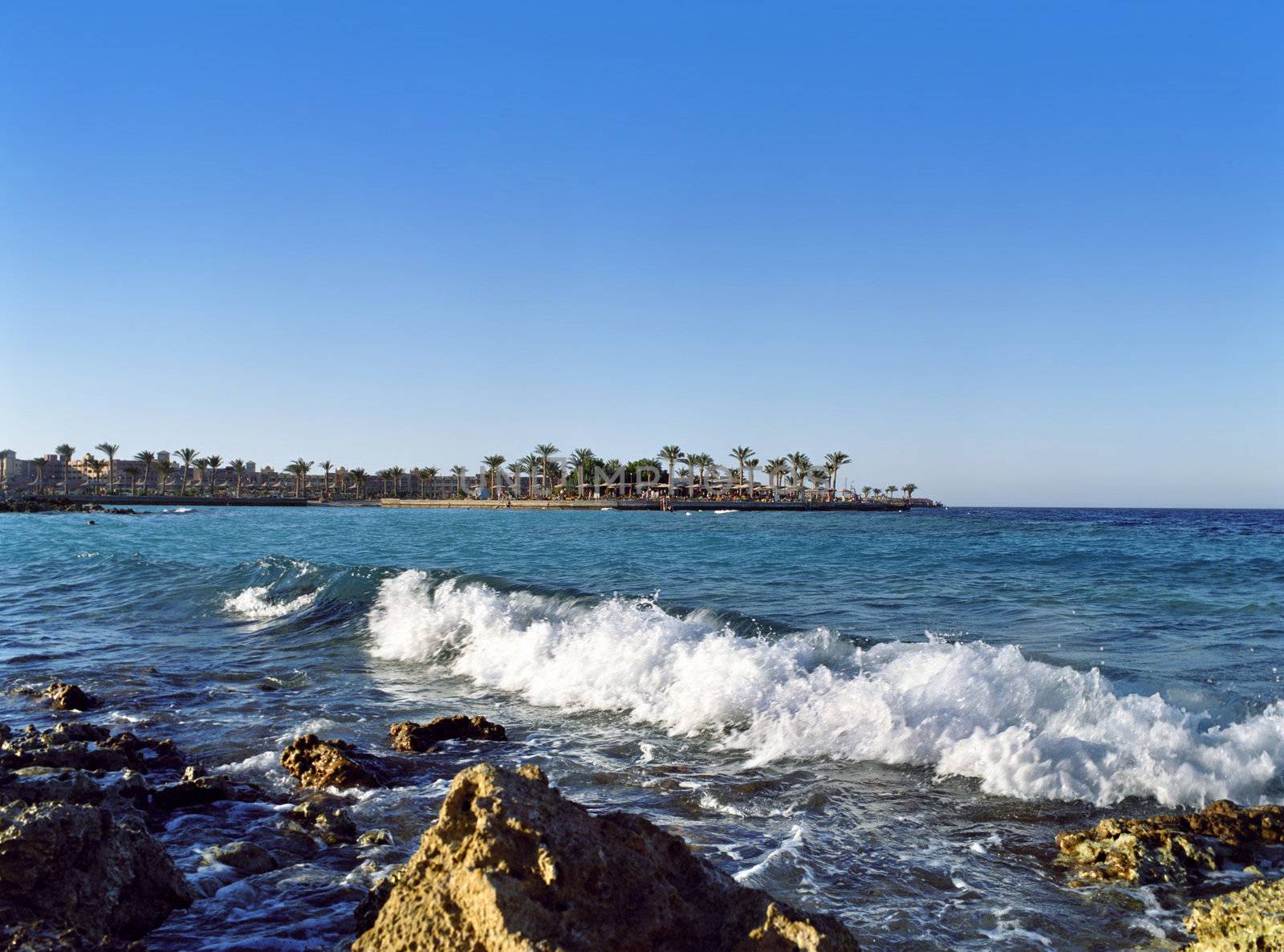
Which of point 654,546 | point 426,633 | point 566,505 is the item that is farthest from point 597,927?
point 566,505

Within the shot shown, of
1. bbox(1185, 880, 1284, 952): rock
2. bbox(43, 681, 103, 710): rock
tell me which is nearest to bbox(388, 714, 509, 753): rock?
bbox(43, 681, 103, 710): rock

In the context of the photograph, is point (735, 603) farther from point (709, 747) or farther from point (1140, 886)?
point (1140, 886)

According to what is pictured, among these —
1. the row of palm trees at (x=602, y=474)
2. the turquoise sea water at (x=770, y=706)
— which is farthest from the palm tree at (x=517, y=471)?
the turquoise sea water at (x=770, y=706)

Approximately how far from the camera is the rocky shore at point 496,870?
346 cm

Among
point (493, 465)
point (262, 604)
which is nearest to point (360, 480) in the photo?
point (493, 465)

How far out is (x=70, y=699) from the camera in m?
10.3

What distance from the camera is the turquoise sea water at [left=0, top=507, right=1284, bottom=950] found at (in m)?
5.52

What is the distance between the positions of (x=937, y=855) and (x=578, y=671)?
678cm

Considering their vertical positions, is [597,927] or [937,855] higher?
[597,927]

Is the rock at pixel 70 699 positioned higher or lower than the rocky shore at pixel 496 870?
lower

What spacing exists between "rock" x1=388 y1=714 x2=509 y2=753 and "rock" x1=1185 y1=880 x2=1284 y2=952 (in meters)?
6.54

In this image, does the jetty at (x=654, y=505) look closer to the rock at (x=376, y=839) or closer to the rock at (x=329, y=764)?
the rock at (x=329, y=764)

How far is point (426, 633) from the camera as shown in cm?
1565

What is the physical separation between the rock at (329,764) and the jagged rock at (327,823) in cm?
60
